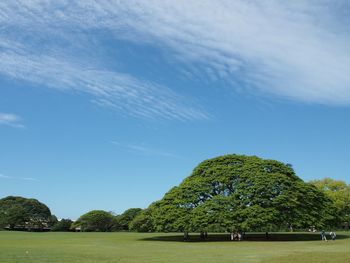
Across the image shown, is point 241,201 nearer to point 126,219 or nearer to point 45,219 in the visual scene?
point 126,219

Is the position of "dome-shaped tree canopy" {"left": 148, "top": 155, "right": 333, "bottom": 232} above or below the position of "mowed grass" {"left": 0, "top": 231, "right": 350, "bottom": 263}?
above

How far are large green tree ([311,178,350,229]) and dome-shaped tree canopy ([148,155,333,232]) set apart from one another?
3907cm

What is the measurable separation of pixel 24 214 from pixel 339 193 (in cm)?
8452

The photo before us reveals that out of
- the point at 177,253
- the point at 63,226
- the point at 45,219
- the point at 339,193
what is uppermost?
the point at 339,193

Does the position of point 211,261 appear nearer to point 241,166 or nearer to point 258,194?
point 258,194

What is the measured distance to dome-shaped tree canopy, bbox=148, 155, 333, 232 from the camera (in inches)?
2247

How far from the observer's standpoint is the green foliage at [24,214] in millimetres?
126438

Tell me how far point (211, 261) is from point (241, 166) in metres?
38.5

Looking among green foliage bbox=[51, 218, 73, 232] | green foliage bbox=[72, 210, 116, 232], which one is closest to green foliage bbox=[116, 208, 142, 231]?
green foliage bbox=[72, 210, 116, 232]

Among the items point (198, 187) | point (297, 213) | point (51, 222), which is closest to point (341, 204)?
point (297, 213)

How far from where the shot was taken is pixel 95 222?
411ft

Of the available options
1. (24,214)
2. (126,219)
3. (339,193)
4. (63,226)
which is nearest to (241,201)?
(339,193)

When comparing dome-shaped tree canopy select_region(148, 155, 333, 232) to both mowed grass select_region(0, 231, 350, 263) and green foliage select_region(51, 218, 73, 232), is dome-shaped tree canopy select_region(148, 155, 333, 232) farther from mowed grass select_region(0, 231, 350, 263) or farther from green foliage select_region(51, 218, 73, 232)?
green foliage select_region(51, 218, 73, 232)

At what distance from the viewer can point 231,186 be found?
6241 cm
